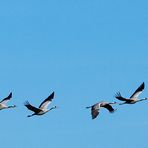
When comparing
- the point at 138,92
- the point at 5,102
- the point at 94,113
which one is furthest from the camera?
the point at 5,102

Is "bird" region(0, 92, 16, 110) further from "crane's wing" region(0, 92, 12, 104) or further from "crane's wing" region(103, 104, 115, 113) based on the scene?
"crane's wing" region(103, 104, 115, 113)

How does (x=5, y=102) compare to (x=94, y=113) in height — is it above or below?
above

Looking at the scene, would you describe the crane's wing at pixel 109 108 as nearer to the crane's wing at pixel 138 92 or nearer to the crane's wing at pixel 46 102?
the crane's wing at pixel 138 92

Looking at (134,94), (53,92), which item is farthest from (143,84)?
(53,92)

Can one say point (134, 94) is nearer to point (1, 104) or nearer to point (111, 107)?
point (111, 107)

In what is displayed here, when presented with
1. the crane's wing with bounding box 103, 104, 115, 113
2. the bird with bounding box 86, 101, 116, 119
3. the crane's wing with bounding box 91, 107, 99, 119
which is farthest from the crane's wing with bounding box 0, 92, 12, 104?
the crane's wing with bounding box 91, 107, 99, 119

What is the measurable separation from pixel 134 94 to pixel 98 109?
832cm

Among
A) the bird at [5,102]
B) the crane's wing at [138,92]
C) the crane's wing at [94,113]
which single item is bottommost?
the crane's wing at [94,113]

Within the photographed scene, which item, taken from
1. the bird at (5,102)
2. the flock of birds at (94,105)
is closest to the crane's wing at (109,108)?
the flock of birds at (94,105)

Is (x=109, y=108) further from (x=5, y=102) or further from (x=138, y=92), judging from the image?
(x=5, y=102)

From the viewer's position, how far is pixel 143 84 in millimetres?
102062

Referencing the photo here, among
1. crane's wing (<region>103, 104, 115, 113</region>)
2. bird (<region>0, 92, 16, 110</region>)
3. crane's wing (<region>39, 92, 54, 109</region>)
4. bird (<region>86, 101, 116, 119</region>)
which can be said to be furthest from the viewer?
bird (<region>0, 92, 16, 110</region>)

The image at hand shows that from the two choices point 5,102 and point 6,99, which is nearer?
point 5,102

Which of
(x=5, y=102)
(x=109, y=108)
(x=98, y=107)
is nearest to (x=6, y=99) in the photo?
(x=5, y=102)
